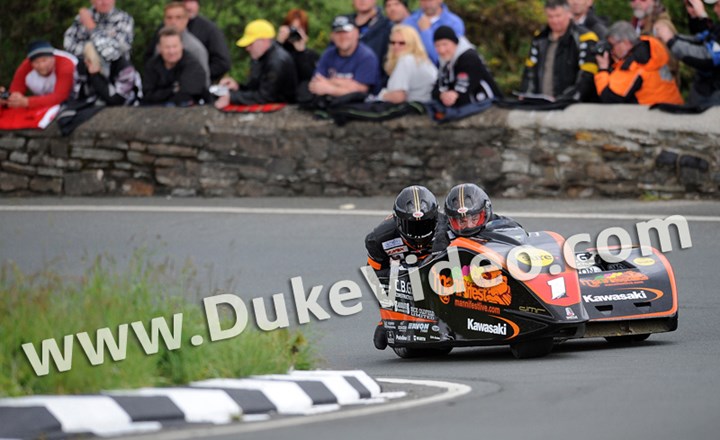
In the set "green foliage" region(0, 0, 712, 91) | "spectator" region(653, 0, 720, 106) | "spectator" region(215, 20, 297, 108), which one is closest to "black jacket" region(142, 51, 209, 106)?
"spectator" region(215, 20, 297, 108)

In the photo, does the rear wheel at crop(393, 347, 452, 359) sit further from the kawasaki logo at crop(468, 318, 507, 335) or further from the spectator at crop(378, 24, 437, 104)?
the spectator at crop(378, 24, 437, 104)

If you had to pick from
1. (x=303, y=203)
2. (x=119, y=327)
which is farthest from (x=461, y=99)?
(x=119, y=327)

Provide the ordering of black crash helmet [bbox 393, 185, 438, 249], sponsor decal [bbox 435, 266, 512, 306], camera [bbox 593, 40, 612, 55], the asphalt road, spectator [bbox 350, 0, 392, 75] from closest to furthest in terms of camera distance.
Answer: the asphalt road
sponsor decal [bbox 435, 266, 512, 306]
black crash helmet [bbox 393, 185, 438, 249]
camera [bbox 593, 40, 612, 55]
spectator [bbox 350, 0, 392, 75]

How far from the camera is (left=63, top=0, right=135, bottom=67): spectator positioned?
18.3m

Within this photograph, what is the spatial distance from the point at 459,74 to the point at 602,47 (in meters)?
1.73

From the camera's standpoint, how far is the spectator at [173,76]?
58.9 ft

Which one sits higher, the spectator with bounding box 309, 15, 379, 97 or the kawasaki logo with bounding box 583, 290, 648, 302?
the spectator with bounding box 309, 15, 379, 97

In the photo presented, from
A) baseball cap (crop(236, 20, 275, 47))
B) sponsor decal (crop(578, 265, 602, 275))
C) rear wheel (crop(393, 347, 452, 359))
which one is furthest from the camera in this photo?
baseball cap (crop(236, 20, 275, 47))

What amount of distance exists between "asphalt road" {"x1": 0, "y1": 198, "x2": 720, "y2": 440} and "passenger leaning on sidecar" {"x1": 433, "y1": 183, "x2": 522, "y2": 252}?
3.15 feet

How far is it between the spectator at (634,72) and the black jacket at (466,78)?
1327 mm

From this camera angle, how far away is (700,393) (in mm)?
7719

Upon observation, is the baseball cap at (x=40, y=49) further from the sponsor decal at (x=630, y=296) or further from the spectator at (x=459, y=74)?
the sponsor decal at (x=630, y=296)

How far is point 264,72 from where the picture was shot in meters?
18.2

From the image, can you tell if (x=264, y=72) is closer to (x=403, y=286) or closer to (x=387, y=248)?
(x=387, y=248)
